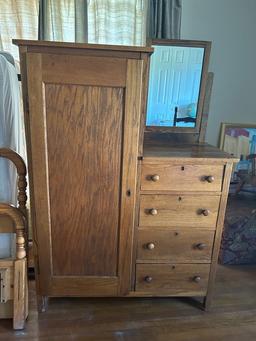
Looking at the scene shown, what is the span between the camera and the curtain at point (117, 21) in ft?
6.21

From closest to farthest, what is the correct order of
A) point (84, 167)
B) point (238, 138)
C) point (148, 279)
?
point (84, 167) < point (148, 279) < point (238, 138)

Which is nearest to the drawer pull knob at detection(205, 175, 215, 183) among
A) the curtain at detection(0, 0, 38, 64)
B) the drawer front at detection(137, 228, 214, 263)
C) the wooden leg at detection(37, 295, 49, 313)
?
the drawer front at detection(137, 228, 214, 263)

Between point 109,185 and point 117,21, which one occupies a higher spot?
point 117,21

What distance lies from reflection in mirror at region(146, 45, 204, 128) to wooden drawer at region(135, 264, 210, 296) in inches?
36.5

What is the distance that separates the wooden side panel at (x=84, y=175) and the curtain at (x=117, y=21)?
2.95 ft

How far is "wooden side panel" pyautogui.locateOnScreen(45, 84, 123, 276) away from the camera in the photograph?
127cm

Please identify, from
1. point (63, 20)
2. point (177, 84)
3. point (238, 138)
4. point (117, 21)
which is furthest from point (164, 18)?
point (238, 138)

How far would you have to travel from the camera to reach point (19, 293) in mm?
1478

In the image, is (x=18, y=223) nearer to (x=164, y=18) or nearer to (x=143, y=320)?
(x=143, y=320)

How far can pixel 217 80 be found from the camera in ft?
7.05

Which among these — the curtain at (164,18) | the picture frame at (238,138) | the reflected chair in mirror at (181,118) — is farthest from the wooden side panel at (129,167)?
the picture frame at (238,138)

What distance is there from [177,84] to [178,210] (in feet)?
2.83

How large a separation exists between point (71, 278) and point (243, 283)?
4.09ft

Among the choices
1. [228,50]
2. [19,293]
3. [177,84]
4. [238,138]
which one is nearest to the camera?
[19,293]
